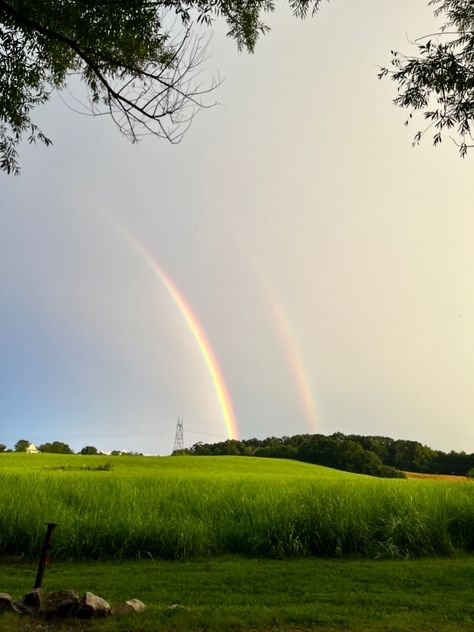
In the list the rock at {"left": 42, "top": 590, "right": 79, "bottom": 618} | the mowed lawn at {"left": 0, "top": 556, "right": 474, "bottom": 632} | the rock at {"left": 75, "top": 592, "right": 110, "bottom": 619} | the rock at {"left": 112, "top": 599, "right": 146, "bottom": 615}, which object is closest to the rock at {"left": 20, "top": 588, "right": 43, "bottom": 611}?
the rock at {"left": 42, "top": 590, "right": 79, "bottom": 618}

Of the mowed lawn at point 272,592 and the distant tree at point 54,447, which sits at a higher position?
the distant tree at point 54,447

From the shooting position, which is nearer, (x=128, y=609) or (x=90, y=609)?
(x=90, y=609)

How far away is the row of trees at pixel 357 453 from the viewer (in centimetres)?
8194

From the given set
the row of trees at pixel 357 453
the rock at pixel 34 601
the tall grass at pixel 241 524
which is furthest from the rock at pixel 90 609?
the row of trees at pixel 357 453

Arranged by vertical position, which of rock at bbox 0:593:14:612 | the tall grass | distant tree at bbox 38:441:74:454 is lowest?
rock at bbox 0:593:14:612

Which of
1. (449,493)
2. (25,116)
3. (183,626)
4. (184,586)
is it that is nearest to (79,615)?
(183,626)

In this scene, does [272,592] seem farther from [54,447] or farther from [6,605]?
[54,447]

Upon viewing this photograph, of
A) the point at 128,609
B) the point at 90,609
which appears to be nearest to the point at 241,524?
the point at 128,609

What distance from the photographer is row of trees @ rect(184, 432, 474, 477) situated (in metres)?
81.9

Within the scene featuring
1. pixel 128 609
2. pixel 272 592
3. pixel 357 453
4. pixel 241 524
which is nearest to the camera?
pixel 128 609

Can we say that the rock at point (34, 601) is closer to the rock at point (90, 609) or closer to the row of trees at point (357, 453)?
the rock at point (90, 609)

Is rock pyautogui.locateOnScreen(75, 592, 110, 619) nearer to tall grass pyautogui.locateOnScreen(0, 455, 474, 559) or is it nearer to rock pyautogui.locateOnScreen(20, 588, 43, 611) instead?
rock pyautogui.locateOnScreen(20, 588, 43, 611)

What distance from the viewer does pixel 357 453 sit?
83312mm

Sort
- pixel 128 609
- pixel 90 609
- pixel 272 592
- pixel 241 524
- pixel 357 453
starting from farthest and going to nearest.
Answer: pixel 357 453 → pixel 241 524 → pixel 272 592 → pixel 128 609 → pixel 90 609
